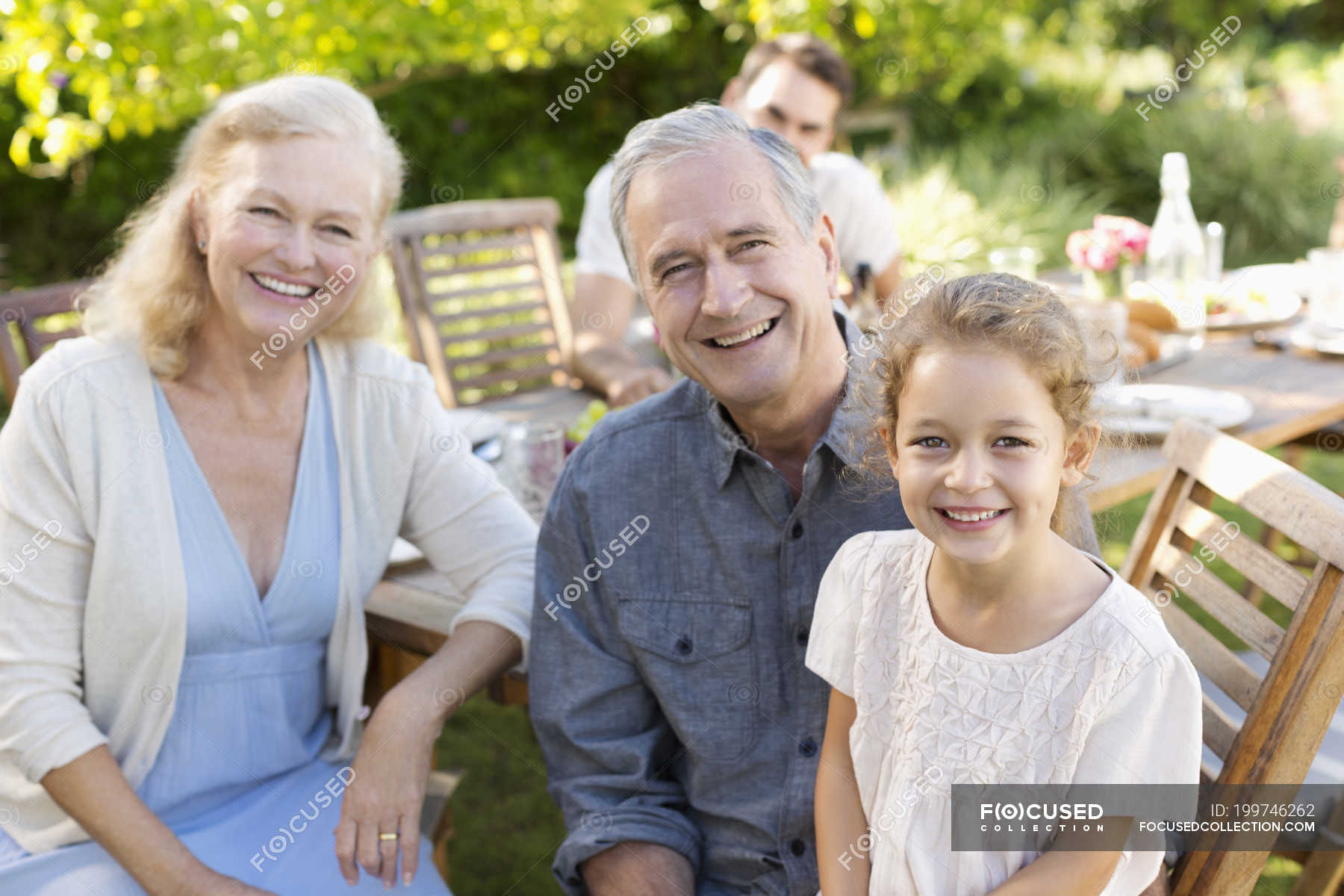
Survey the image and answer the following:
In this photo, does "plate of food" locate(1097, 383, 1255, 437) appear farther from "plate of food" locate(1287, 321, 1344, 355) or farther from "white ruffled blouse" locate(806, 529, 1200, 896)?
"white ruffled blouse" locate(806, 529, 1200, 896)

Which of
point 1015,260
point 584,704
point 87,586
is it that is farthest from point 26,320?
point 1015,260

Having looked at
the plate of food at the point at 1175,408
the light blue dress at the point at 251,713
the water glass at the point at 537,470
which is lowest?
the light blue dress at the point at 251,713

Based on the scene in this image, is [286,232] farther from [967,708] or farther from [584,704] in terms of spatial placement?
[967,708]

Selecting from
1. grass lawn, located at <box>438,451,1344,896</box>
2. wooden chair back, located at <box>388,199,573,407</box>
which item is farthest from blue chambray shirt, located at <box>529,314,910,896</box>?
wooden chair back, located at <box>388,199,573,407</box>

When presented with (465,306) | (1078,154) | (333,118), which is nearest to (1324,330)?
(333,118)

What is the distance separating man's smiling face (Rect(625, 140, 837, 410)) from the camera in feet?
5.56

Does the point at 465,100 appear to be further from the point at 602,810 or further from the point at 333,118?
the point at 602,810

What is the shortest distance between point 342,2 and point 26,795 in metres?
4.69

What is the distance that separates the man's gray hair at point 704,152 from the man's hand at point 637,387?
1061 mm

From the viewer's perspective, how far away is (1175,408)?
105 inches

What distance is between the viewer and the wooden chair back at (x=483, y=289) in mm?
3795

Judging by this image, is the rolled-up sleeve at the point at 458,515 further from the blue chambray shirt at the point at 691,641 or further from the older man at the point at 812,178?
the older man at the point at 812,178

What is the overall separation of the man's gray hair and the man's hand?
1.06 m

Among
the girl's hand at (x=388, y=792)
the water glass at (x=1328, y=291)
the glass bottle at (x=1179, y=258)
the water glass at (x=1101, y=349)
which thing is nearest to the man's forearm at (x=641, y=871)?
the girl's hand at (x=388, y=792)
